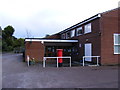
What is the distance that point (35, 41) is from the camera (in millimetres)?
19953

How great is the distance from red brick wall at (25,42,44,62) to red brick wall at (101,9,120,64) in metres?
8.16

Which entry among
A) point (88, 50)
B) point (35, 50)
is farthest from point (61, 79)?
point (35, 50)

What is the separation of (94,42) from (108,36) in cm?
153

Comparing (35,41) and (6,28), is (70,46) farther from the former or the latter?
(6,28)

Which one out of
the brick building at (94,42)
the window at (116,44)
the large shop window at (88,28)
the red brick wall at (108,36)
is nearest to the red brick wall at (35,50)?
the brick building at (94,42)

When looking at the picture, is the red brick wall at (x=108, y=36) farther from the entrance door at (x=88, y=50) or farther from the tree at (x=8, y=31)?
the tree at (x=8, y=31)

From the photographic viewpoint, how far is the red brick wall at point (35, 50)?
65.0 feet

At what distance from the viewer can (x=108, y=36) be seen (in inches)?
600

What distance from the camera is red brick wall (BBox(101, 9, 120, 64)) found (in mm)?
15038

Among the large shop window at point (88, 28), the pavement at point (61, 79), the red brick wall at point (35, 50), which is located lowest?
the pavement at point (61, 79)

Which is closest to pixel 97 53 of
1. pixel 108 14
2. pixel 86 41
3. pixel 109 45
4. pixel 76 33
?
pixel 109 45

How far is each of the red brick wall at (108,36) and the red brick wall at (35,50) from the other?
8.16 metres

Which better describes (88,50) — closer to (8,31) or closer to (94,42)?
(94,42)

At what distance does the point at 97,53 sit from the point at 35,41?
319 inches
